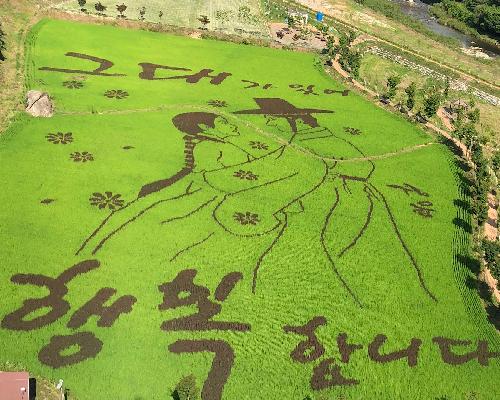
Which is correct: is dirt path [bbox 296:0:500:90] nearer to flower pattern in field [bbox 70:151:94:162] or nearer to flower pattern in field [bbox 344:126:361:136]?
flower pattern in field [bbox 344:126:361:136]

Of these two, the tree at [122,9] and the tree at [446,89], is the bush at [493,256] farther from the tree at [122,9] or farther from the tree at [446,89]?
the tree at [122,9]

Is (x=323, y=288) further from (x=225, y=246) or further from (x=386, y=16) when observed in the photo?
(x=386, y=16)

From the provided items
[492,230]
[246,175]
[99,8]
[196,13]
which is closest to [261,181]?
[246,175]

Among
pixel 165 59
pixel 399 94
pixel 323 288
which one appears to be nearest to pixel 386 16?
pixel 399 94

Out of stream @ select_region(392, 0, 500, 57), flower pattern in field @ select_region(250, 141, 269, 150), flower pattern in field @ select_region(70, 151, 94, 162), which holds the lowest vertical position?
flower pattern in field @ select_region(70, 151, 94, 162)

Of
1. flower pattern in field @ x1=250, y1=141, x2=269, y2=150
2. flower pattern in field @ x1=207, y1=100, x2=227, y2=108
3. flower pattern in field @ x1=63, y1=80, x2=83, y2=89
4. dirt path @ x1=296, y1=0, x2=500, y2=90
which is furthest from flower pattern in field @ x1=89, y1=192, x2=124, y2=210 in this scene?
dirt path @ x1=296, y1=0, x2=500, y2=90

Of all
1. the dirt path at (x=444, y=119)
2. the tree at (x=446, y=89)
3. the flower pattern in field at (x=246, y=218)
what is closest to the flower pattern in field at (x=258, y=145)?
the flower pattern in field at (x=246, y=218)
